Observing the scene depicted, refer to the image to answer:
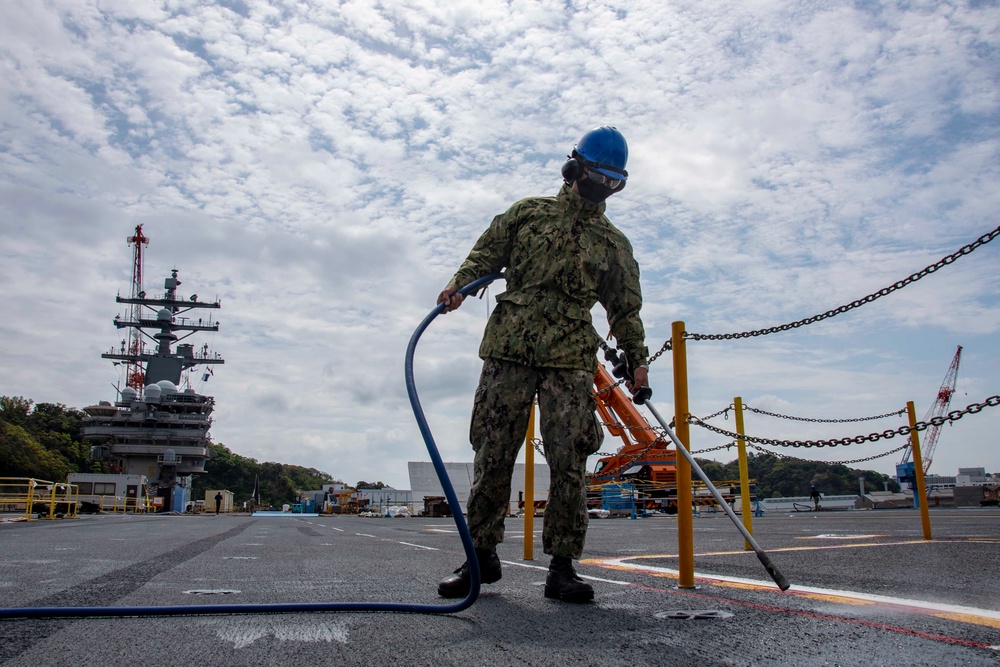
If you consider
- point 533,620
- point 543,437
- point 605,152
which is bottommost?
point 533,620

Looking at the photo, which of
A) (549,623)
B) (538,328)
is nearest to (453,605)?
(549,623)

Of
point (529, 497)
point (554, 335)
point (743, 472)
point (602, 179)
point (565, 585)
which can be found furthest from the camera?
point (743, 472)

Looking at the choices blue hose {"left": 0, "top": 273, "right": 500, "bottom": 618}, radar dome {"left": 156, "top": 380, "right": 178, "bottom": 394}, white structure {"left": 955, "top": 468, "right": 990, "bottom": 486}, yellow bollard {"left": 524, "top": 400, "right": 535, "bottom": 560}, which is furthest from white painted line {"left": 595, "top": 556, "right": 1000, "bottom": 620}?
radar dome {"left": 156, "top": 380, "right": 178, "bottom": 394}

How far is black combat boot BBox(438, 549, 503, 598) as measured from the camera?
2.69 m

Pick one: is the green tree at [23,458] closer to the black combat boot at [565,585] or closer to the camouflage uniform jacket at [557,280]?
the camouflage uniform jacket at [557,280]

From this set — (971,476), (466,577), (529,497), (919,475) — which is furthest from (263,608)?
(971,476)

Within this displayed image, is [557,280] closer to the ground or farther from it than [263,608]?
farther from it

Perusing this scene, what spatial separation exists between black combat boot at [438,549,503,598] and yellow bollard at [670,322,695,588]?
81 cm

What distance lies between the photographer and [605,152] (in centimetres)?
308

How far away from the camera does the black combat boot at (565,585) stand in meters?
2.59

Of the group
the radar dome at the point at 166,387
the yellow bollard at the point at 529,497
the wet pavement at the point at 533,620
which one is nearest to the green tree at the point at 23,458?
the radar dome at the point at 166,387

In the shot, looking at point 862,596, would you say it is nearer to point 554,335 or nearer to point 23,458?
point 554,335

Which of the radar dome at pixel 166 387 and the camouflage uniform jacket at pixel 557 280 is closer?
the camouflage uniform jacket at pixel 557 280

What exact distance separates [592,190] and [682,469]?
4.61ft
